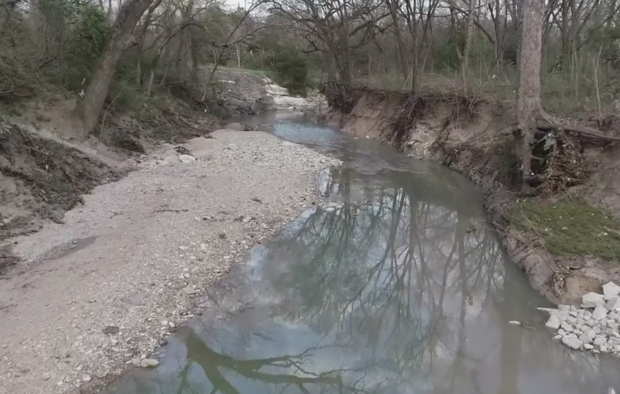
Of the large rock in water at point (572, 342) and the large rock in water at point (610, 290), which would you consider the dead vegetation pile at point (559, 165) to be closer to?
the large rock in water at point (610, 290)

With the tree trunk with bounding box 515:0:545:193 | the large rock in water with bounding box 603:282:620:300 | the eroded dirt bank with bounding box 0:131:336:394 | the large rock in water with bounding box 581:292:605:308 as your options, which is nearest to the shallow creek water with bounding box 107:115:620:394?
the eroded dirt bank with bounding box 0:131:336:394

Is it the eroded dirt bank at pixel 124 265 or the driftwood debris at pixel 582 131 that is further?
the driftwood debris at pixel 582 131

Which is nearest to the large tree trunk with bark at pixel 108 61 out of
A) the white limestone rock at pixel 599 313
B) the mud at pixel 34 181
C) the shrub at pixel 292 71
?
the mud at pixel 34 181

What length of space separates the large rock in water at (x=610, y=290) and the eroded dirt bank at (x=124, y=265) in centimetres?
536

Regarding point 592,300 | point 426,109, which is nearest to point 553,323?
point 592,300

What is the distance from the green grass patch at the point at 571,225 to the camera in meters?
7.55

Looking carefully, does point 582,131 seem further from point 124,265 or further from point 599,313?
point 124,265

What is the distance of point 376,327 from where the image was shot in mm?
6328

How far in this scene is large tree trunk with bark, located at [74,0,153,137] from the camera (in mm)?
13258

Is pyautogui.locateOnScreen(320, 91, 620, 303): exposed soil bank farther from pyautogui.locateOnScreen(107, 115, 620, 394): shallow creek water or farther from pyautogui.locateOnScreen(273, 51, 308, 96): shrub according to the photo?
pyautogui.locateOnScreen(273, 51, 308, 96): shrub

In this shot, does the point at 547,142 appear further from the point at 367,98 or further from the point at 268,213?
the point at 367,98

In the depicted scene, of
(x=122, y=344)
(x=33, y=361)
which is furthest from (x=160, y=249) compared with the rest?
(x=33, y=361)

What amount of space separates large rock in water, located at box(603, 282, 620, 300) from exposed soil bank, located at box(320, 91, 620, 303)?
0.83 feet

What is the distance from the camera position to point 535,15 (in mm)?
10359
